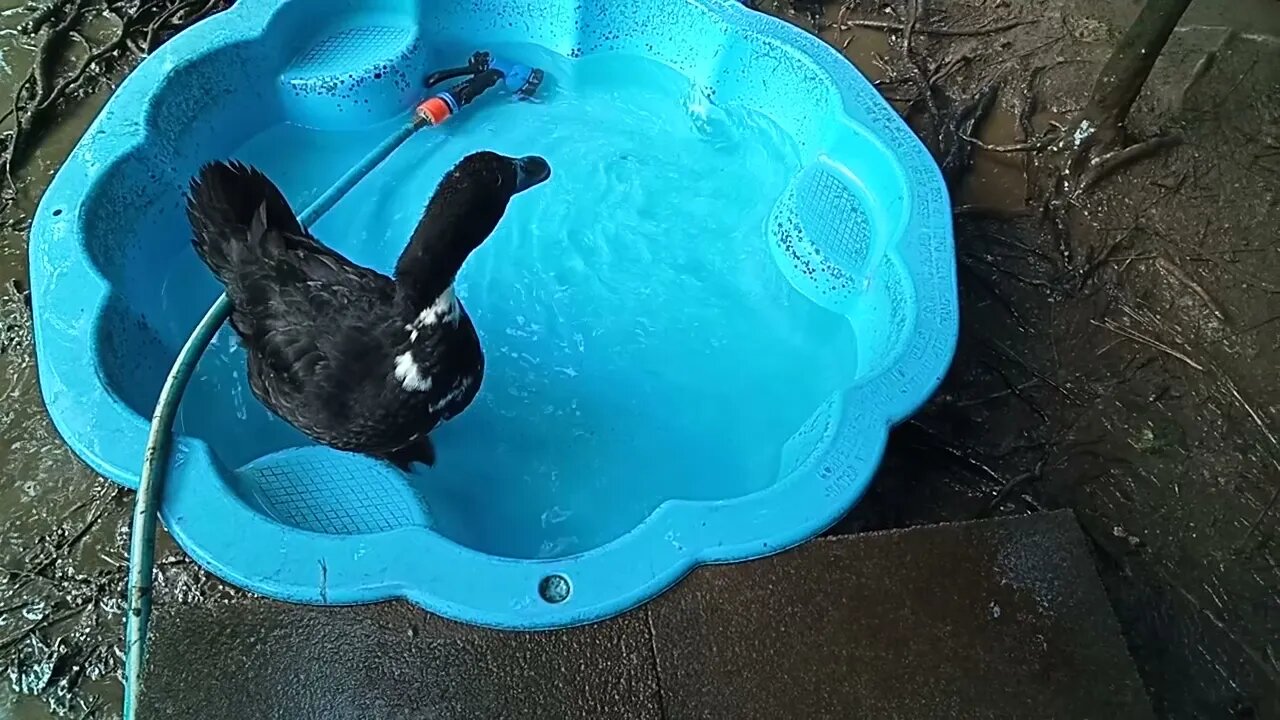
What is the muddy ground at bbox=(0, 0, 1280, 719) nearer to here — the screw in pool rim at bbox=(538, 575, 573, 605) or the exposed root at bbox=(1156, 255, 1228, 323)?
the exposed root at bbox=(1156, 255, 1228, 323)

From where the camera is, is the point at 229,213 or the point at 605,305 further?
the point at 605,305

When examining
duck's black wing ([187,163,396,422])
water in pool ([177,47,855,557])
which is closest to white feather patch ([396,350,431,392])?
duck's black wing ([187,163,396,422])

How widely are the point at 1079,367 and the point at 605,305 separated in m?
1.49

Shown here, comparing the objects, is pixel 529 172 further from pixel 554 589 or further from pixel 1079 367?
pixel 1079 367

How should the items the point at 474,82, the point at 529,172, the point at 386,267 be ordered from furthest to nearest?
1. the point at 474,82
2. the point at 386,267
3. the point at 529,172

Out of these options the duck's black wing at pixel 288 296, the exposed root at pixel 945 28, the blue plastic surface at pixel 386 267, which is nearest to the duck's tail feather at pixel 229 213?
the duck's black wing at pixel 288 296

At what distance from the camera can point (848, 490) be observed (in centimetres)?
200

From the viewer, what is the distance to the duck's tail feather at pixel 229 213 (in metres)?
2.13

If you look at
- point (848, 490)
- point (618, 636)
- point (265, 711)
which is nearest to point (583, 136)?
point (848, 490)

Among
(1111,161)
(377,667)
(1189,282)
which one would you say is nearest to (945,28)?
(1111,161)

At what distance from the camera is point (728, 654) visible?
1767 mm

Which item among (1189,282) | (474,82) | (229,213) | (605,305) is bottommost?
(605,305)

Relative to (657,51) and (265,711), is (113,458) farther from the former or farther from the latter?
(657,51)

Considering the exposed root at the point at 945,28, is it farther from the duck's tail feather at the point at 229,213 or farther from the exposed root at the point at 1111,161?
the duck's tail feather at the point at 229,213
